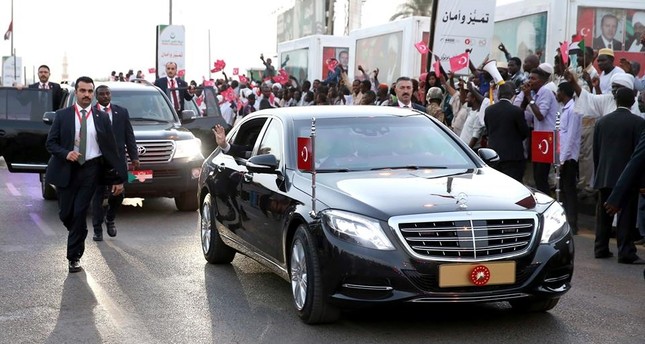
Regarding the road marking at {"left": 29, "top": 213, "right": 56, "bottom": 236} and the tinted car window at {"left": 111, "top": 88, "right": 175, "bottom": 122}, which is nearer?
the road marking at {"left": 29, "top": 213, "right": 56, "bottom": 236}

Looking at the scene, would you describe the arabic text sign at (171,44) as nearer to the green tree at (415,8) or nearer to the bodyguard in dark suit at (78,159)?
the bodyguard in dark suit at (78,159)

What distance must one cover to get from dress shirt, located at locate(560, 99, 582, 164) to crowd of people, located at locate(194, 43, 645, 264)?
12mm

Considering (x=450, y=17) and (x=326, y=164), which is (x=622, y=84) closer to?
(x=326, y=164)

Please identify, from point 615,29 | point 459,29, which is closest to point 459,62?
point 459,29

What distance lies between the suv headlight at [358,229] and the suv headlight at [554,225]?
3.66 ft

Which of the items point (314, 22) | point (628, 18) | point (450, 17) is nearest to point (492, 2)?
point (450, 17)

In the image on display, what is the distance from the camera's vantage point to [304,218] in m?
7.59

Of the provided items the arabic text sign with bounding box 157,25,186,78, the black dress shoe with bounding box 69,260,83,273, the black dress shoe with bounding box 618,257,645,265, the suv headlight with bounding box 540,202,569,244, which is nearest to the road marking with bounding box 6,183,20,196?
the black dress shoe with bounding box 69,260,83,273

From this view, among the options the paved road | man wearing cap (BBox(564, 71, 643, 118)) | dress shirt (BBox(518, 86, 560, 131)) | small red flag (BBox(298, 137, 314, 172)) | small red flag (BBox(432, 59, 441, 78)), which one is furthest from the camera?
small red flag (BBox(432, 59, 441, 78))

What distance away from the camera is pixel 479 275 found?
275 inches

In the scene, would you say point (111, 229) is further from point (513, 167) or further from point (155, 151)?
point (513, 167)

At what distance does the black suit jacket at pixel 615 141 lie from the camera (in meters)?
11.0

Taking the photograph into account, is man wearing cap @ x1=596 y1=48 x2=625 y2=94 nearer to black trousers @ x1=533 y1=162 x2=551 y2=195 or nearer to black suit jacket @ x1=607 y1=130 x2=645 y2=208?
black trousers @ x1=533 y1=162 x2=551 y2=195

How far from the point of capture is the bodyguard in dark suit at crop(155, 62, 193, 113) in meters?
20.0
